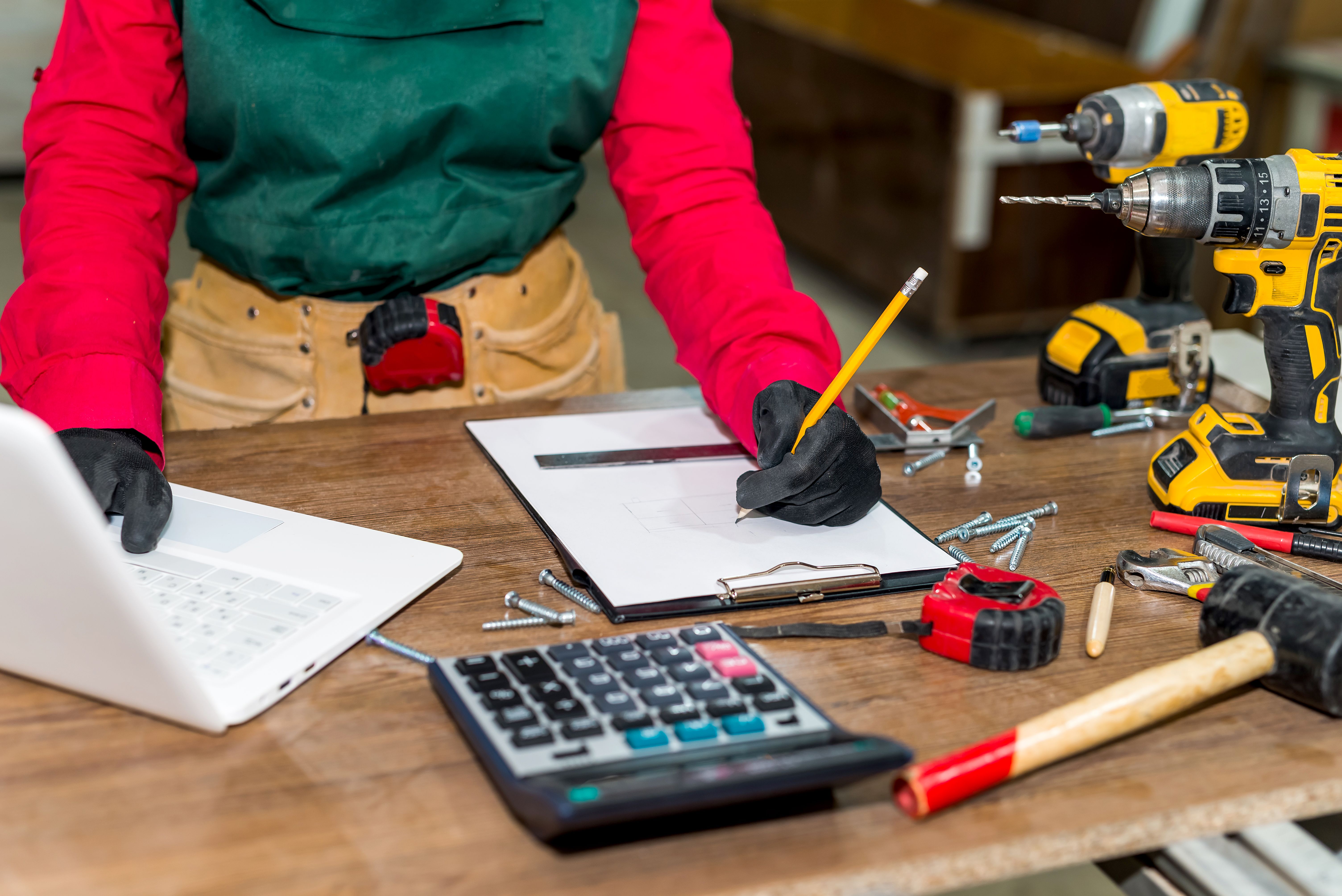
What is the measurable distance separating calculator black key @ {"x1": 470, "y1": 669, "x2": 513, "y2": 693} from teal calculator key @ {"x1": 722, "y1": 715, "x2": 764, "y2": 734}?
0.11 meters

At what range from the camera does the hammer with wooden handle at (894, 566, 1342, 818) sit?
59 centimetres

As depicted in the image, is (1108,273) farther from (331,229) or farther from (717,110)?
(331,229)

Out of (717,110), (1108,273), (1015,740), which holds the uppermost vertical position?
(717,110)

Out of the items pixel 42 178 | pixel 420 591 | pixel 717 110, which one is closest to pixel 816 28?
pixel 717 110

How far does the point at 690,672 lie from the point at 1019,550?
311mm

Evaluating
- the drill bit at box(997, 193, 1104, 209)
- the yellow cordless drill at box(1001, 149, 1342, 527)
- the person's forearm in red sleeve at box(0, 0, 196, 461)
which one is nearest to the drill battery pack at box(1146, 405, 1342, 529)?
the yellow cordless drill at box(1001, 149, 1342, 527)

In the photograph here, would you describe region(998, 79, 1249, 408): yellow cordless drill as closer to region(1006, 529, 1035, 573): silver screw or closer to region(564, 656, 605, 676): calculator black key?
region(1006, 529, 1035, 573): silver screw

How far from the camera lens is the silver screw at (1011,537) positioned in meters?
0.86

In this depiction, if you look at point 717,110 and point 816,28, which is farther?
point 816,28

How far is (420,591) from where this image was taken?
2.51 ft

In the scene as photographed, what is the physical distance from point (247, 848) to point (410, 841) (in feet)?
0.24

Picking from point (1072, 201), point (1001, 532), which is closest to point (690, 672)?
point (1001, 532)

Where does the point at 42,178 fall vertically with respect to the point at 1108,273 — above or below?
above

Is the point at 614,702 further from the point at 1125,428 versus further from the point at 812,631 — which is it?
the point at 1125,428
